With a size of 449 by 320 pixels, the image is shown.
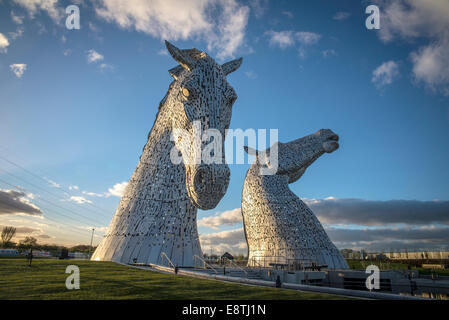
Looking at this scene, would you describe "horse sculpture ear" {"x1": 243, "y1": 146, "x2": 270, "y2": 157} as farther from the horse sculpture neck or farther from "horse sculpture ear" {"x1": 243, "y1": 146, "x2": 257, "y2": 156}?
the horse sculpture neck

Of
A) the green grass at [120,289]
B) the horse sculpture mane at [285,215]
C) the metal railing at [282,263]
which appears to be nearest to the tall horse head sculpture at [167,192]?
the green grass at [120,289]

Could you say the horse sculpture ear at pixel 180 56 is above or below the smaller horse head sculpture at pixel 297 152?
below

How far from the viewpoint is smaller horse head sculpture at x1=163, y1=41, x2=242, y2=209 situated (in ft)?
15.5

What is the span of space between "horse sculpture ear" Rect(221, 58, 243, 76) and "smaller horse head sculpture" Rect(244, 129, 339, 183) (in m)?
11.9

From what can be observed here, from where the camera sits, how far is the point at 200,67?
5.63 meters

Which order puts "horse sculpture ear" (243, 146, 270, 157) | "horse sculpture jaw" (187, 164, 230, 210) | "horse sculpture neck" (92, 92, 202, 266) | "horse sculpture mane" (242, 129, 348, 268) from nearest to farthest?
"horse sculpture jaw" (187, 164, 230, 210)
"horse sculpture neck" (92, 92, 202, 266)
"horse sculpture mane" (242, 129, 348, 268)
"horse sculpture ear" (243, 146, 270, 157)

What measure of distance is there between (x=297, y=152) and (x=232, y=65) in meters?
13.1

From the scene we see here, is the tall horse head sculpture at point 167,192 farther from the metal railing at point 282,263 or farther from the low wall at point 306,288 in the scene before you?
the metal railing at point 282,263

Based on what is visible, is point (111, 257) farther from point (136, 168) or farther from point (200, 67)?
point (200, 67)

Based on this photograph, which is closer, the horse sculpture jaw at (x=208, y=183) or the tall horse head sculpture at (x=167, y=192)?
→ the horse sculpture jaw at (x=208, y=183)

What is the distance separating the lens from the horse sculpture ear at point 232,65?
→ 277 inches

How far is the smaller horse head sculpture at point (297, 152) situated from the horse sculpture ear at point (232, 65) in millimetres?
11870

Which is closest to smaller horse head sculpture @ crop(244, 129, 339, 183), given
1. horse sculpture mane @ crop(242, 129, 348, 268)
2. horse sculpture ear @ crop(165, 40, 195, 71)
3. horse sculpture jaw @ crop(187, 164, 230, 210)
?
horse sculpture mane @ crop(242, 129, 348, 268)

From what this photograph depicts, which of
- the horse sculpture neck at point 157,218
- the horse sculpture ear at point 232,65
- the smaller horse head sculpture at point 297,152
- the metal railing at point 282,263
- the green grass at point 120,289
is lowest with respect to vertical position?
the metal railing at point 282,263
